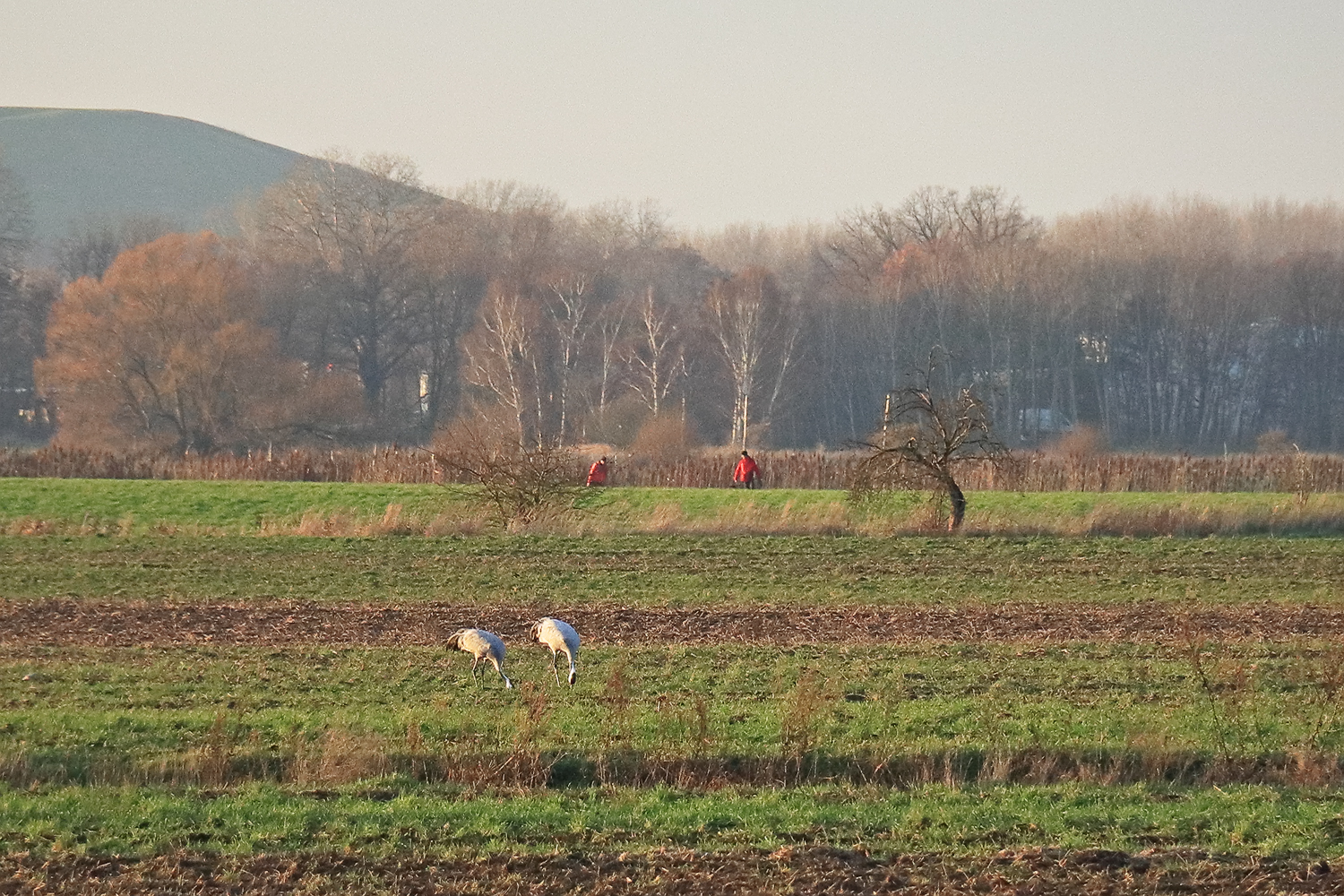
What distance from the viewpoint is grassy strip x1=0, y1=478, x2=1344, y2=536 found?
3247 cm

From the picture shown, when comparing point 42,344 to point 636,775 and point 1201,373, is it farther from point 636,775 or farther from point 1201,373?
point 636,775

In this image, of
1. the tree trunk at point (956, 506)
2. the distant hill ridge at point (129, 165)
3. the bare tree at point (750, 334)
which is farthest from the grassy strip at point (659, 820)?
the distant hill ridge at point (129, 165)

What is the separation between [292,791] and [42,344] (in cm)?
8470

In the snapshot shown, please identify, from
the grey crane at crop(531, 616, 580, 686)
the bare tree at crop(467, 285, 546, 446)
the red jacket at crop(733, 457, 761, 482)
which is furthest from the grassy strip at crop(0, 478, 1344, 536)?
the bare tree at crop(467, 285, 546, 446)

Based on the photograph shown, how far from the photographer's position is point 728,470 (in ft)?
152

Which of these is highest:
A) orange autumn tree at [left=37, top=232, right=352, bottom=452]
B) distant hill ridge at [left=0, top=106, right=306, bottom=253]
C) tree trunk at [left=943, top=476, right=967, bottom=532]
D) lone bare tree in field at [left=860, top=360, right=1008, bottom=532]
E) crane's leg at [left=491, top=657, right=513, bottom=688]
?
distant hill ridge at [left=0, top=106, right=306, bottom=253]

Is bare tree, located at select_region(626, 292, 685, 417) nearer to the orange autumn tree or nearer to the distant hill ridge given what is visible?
the orange autumn tree

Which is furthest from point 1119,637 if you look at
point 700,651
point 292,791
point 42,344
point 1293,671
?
point 42,344

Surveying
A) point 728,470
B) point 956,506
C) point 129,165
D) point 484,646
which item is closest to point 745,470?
point 728,470

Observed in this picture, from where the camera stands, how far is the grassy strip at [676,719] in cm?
1112

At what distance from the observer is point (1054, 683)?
47.8 ft

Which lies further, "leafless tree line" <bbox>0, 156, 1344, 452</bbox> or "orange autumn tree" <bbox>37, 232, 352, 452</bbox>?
"leafless tree line" <bbox>0, 156, 1344, 452</bbox>

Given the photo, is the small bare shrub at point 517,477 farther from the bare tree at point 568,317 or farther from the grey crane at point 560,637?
the bare tree at point 568,317

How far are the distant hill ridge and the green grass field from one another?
135064mm
